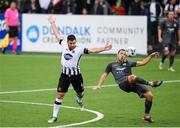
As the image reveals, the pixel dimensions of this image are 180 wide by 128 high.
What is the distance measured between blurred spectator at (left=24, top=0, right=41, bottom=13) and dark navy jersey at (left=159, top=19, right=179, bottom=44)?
9.85m

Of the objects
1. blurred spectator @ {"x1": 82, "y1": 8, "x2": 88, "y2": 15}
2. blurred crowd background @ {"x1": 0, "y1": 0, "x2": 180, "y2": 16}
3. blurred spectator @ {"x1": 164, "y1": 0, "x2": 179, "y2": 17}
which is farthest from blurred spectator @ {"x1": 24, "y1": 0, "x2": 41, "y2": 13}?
blurred spectator @ {"x1": 164, "y1": 0, "x2": 179, "y2": 17}

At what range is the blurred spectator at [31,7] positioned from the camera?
37594mm

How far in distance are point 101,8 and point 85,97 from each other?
14.5 m

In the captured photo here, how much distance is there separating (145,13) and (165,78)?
9561 mm

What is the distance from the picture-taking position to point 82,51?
1852cm

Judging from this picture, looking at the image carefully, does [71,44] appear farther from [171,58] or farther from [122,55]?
[171,58]

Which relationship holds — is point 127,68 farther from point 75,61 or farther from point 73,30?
point 73,30

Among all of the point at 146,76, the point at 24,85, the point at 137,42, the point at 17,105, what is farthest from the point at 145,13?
the point at 17,105

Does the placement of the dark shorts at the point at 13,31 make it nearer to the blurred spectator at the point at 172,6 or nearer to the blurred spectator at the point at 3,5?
the blurred spectator at the point at 3,5

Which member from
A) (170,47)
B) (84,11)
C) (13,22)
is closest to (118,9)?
(84,11)

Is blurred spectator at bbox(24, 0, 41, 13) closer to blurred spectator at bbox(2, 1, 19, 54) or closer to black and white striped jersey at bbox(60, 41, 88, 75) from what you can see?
blurred spectator at bbox(2, 1, 19, 54)

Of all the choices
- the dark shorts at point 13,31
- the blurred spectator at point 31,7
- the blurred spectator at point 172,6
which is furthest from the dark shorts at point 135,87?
the blurred spectator at point 31,7

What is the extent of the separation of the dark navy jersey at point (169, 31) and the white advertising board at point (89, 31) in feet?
17.7

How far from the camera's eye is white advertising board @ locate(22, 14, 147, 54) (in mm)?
Answer: 35094
